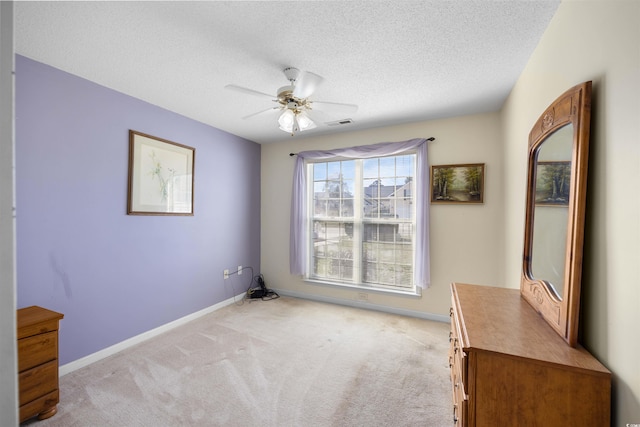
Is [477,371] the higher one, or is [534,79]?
[534,79]

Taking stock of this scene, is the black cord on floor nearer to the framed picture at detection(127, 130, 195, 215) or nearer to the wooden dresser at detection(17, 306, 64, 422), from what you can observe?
the framed picture at detection(127, 130, 195, 215)

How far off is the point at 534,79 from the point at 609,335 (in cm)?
165

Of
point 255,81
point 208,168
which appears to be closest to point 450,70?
point 255,81

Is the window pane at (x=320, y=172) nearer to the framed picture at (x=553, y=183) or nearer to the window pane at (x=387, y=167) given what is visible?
the window pane at (x=387, y=167)

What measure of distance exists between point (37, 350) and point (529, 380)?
2.69 metres

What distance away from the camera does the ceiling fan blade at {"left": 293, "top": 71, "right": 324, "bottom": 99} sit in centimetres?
174

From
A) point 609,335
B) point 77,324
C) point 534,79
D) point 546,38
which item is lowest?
point 77,324

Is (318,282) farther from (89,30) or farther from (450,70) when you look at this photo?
(89,30)

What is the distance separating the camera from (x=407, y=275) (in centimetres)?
352

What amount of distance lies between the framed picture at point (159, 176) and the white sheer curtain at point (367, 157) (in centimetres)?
144

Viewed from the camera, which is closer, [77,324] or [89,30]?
[89,30]

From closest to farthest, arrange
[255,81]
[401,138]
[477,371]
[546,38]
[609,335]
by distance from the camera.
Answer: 1. [609,335]
2. [477,371]
3. [546,38]
4. [255,81]
5. [401,138]

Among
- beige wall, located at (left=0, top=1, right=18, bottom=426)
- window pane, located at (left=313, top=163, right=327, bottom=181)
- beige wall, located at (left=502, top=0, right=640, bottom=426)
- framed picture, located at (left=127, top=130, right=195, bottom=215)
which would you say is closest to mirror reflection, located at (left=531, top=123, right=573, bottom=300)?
beige wall, located at (left=502, top=0, right=640, bottom=426)

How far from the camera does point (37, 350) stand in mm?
1703
